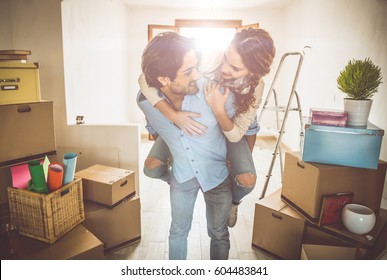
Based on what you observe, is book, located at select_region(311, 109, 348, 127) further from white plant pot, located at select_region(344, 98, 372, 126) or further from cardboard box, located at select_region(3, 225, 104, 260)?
cardboard box, located at select_region(3, 225, 104, 260)

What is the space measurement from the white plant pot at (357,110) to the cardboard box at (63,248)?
1.36m

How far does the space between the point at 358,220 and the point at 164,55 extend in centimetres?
119

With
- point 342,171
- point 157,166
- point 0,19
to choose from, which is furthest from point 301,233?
point 0,19

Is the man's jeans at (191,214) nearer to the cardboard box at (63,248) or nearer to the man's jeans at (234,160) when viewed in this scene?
the man's jeans at (234,160)

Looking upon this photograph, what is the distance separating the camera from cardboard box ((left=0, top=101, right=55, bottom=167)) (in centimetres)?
149

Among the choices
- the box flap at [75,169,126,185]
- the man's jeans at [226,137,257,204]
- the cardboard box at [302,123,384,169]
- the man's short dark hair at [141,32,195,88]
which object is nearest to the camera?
the man's short dark hair at [141,32,195,88]

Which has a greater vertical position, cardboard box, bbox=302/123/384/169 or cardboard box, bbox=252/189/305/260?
cardboard box, bbox=302/123/384/169

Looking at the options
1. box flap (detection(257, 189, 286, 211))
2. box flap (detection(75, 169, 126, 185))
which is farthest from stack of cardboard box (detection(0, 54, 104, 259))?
box flap (detection(257, 189, 286, 211))

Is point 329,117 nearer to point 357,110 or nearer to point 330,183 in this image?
point 357,110

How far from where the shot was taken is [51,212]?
1.48m

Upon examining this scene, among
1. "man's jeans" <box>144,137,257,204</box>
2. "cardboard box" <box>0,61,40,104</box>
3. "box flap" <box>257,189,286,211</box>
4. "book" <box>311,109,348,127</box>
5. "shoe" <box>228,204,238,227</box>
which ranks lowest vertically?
"box flap" <box>257,189,286,211</box>

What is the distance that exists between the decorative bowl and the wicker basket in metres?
1.38
